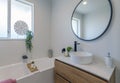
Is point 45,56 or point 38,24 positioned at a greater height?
point 38,24

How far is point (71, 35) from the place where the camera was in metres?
2.01

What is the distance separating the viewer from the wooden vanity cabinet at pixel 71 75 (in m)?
1.03

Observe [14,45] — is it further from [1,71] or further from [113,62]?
[113,62]

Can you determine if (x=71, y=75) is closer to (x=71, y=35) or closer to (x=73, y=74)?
(x=73, y=74)

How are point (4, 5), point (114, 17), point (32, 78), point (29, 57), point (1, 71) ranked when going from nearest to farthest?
point (114, 17), point (32, 78), point (1, 71), point (4, 5), point (29, 57)

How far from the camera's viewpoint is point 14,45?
200 cm

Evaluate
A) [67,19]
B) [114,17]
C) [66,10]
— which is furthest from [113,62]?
[66,10]

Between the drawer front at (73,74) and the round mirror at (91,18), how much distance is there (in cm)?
67

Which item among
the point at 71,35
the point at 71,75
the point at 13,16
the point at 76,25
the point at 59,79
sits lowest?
the point at 59,79

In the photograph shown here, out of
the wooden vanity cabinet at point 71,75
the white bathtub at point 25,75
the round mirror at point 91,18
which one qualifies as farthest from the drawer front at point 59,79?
the round mirror at point 91,18

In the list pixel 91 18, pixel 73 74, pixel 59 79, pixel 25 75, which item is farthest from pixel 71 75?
pixel 91 18

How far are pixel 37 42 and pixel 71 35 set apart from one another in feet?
3.21

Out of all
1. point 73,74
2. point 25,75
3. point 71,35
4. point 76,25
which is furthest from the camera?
point 71,35

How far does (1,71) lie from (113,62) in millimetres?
2060
